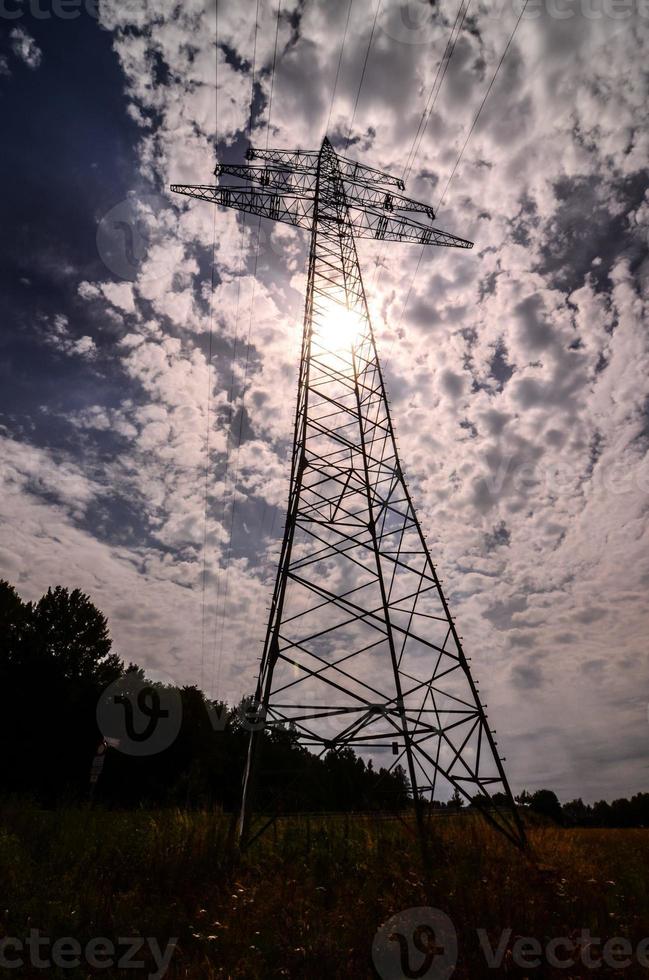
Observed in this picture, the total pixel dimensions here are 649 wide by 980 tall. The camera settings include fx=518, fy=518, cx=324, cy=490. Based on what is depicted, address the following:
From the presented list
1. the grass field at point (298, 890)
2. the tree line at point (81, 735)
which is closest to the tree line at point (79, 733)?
the tree line at point (81, 735)

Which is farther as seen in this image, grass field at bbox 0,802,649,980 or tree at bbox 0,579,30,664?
tree at bbox 0,579,30,664

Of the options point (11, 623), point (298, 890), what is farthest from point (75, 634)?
point (298, 890)

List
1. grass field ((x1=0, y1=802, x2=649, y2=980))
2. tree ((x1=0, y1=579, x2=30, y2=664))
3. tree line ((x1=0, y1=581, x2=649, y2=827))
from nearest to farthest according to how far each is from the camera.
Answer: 1. grass field ((x1=0, y1=802, x2=649, y2=980))
2. tree line ((x1=0, y1=581, x2=649, y2=827))
3. tree ((x1=0, y1=579, x2=30, y2=664))

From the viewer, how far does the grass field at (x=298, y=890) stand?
5.20 metres

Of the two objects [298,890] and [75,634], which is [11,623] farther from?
[298,890]

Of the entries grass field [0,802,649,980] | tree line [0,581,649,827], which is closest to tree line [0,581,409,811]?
tree line [0,581,649,827]

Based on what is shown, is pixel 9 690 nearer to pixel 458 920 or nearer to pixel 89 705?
pixel 89 705

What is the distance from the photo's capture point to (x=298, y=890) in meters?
6.66

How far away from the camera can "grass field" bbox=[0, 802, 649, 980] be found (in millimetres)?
5203

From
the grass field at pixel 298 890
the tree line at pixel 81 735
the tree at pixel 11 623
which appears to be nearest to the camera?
the grass field at pixel 298 890

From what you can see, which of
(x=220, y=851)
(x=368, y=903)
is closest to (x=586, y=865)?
(x=368, y=903)

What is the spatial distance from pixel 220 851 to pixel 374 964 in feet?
11.9

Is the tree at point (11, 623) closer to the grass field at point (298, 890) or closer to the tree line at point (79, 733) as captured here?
the tree line at point (79, 733)

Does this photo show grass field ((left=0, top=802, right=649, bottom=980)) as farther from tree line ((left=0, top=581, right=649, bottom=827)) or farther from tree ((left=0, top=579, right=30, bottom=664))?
tree ((left=0, top=579, right=30, bottom=664))
